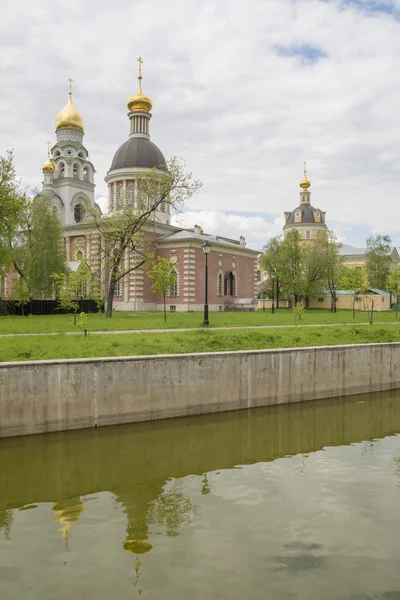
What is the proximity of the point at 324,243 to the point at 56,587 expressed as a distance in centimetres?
5774

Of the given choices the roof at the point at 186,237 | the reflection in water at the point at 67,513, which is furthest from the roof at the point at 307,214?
the reflection in water at the point at 67,513

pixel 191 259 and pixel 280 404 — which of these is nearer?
pixel 280 404

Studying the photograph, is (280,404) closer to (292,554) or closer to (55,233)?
(292,554)

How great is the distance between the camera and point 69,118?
199 feet

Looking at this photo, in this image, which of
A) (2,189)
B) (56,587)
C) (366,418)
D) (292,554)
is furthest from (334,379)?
(2,189)

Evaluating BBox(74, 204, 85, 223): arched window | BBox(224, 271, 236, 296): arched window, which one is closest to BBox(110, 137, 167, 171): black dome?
BBox(224, 271, 236, 296): arched window

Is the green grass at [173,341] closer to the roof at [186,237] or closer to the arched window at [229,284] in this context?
the roof at [186,237]

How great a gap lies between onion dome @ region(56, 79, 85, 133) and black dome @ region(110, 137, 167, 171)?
13.2 meters

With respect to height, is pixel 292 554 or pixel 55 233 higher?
pixel 55 233

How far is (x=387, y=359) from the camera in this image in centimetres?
1920

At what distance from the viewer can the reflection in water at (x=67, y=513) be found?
8.35 meters

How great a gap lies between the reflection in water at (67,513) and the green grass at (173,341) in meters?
6.30

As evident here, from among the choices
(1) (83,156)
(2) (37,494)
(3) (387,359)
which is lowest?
(2) (37,494)

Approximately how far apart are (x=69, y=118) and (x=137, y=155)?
16335 millimetres
